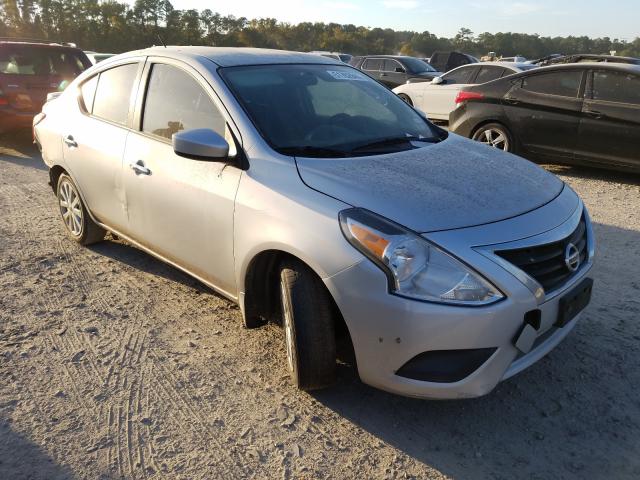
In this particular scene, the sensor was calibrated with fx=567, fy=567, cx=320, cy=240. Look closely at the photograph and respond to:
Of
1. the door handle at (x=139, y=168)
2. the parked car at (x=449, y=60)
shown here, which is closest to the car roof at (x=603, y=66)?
the door handle at (x=139, y=168)

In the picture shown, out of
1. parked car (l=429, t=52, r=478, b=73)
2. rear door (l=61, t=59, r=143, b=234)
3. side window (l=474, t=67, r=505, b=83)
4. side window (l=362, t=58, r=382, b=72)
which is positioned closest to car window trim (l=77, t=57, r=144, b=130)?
rear door (l=61, t=59, r=143, b=234)

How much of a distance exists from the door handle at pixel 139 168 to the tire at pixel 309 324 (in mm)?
1384

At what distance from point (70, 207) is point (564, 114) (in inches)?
228

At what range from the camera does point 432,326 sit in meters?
2.31

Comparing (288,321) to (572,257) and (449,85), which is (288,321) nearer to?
(572,257)

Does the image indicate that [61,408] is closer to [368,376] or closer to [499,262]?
[368,376]

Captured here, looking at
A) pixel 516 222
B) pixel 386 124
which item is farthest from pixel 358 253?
pixel 386 124

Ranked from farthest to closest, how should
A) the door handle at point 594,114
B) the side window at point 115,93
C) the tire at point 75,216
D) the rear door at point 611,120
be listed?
the door handle at point 594,114 → the rear door at point 611,120 → the tire at point 75,216 → the side window at point 115,93

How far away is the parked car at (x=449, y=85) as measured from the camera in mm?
11180

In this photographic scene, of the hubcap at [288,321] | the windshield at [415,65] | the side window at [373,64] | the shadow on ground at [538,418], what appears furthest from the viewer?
the side window at [373,64]

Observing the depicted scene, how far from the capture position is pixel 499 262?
2.36 m

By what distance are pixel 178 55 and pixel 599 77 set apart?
5.54 meters

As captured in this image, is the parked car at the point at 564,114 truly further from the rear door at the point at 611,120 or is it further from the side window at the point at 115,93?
the side window at the point at 115,93

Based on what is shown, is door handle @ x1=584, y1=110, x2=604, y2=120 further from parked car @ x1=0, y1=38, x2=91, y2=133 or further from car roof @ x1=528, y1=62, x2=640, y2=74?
parked car @ x1=0, y1=38, x2=91, y2=133
